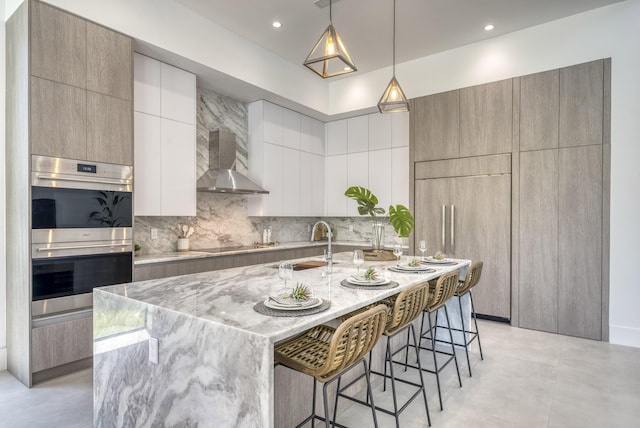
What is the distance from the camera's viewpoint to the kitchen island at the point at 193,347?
4.42 feet

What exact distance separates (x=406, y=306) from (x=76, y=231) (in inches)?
104

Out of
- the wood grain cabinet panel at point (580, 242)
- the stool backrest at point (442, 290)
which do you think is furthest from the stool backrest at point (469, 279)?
the wood grain cabinet panel at point (580, 242)

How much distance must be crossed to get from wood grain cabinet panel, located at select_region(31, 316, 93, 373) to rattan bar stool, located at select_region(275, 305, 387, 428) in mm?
2080

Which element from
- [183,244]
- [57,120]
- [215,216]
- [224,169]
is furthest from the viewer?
[215,216]

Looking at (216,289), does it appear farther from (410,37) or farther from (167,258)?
(410,37)

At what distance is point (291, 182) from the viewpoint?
218 inches

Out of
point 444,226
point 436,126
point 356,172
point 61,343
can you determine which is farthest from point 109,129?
point 444,226

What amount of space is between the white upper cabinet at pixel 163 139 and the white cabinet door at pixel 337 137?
2611 millimetres

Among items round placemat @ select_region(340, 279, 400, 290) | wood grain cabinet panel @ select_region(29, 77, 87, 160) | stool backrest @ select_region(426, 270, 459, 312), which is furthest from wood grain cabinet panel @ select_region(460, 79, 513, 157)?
wood grain cabinet panel @ select_region(29, 77, 87, 160)

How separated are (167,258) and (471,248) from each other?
137 inches

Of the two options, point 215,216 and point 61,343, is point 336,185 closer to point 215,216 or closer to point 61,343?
point 215,216

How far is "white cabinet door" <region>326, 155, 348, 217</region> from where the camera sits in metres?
5.99

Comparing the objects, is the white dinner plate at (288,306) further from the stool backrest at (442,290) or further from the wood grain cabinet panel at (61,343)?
the wood grain cabinet panel at (61,343)

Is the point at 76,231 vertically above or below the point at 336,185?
below
